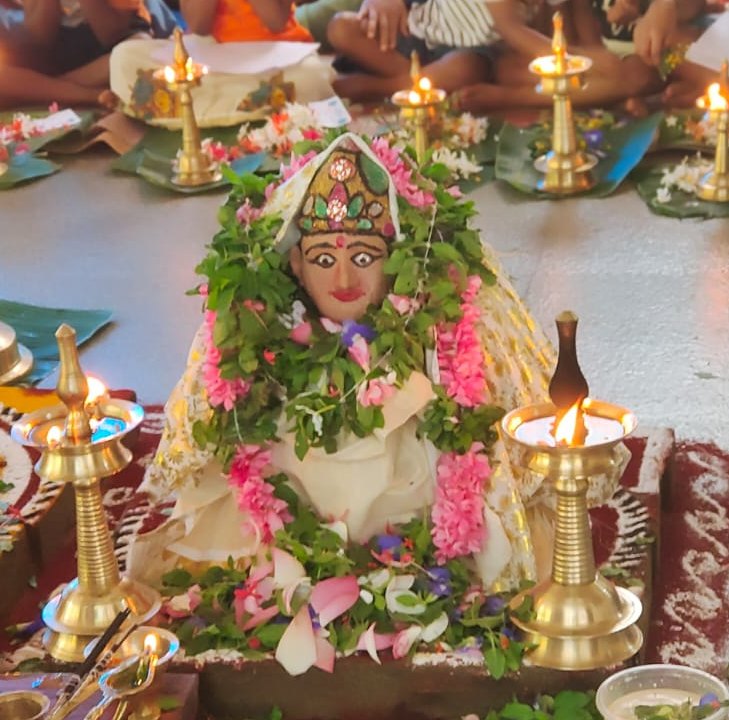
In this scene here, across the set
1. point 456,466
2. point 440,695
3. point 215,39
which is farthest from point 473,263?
point 215,39

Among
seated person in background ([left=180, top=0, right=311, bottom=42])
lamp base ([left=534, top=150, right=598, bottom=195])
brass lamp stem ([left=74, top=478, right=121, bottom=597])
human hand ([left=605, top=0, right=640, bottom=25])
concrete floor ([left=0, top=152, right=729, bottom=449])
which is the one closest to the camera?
brass lamp stem ([left=74, top=478, right=121, bottom=597])

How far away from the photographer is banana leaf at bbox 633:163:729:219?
5.70 metres

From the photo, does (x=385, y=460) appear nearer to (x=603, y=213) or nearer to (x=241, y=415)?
(x=241, y=415)

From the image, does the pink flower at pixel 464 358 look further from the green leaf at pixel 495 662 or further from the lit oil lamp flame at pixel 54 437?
the lit oil lamp flame at pixel 54 437

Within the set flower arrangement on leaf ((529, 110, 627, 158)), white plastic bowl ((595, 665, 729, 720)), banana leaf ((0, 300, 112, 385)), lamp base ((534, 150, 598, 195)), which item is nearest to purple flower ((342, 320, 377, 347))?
white plastic bowl ((595, 665, 729, 720))

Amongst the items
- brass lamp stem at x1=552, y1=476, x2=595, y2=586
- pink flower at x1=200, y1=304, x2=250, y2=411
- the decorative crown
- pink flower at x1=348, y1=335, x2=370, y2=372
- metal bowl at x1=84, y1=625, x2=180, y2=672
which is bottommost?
metal bowl at x1=84, y1=625, x2=180, y2=672

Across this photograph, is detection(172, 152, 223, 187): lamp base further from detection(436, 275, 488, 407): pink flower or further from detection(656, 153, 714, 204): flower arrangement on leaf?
detection(436, 275, 488, 407): pink flower

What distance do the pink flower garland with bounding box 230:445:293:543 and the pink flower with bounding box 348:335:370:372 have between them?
26 centimetres

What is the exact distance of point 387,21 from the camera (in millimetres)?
7324

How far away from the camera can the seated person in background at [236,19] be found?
721 centimetres

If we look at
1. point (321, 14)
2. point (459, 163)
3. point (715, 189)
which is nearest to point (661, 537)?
point (715, 189)

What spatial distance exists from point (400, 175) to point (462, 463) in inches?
21.5

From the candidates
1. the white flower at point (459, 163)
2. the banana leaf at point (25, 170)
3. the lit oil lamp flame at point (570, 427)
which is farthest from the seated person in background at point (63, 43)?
the lit oil lamp flame at point (570, 427)

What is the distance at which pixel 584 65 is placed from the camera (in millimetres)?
5898
